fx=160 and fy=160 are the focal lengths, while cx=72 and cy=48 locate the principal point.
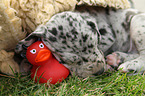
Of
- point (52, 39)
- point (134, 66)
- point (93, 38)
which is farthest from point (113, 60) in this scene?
point (52, 39)

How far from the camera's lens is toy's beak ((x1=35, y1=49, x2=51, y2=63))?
1.00 metres

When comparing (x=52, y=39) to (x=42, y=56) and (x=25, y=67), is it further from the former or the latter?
(x=25, y=67)

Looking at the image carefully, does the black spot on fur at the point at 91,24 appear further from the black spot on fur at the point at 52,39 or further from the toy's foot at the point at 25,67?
the toy's foot at the point at 25,67

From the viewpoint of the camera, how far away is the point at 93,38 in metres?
1.11

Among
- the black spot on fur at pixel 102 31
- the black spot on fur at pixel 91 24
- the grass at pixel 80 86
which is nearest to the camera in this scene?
the grass at pixel 80 86

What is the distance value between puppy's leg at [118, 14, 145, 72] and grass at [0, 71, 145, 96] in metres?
0.07

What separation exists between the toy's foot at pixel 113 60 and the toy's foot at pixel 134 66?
2.8 inches

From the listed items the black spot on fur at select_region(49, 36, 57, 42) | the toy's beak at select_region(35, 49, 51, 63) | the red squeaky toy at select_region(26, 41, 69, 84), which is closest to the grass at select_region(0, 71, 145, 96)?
the red squeaky toy at select_region(26, 41, 69, 84)

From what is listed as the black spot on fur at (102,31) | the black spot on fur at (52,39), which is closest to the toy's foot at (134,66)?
the black spot on fur at (102,31)

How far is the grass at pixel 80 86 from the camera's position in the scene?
99 centimetres

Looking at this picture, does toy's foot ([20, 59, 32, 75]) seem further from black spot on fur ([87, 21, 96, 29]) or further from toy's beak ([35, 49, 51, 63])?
black spot on fur ([87, 21, 96, 29])

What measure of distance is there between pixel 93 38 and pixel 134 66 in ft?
1.32

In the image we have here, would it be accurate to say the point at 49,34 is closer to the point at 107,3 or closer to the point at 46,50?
the point at 46,50

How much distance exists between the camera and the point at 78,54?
1.10 metres
